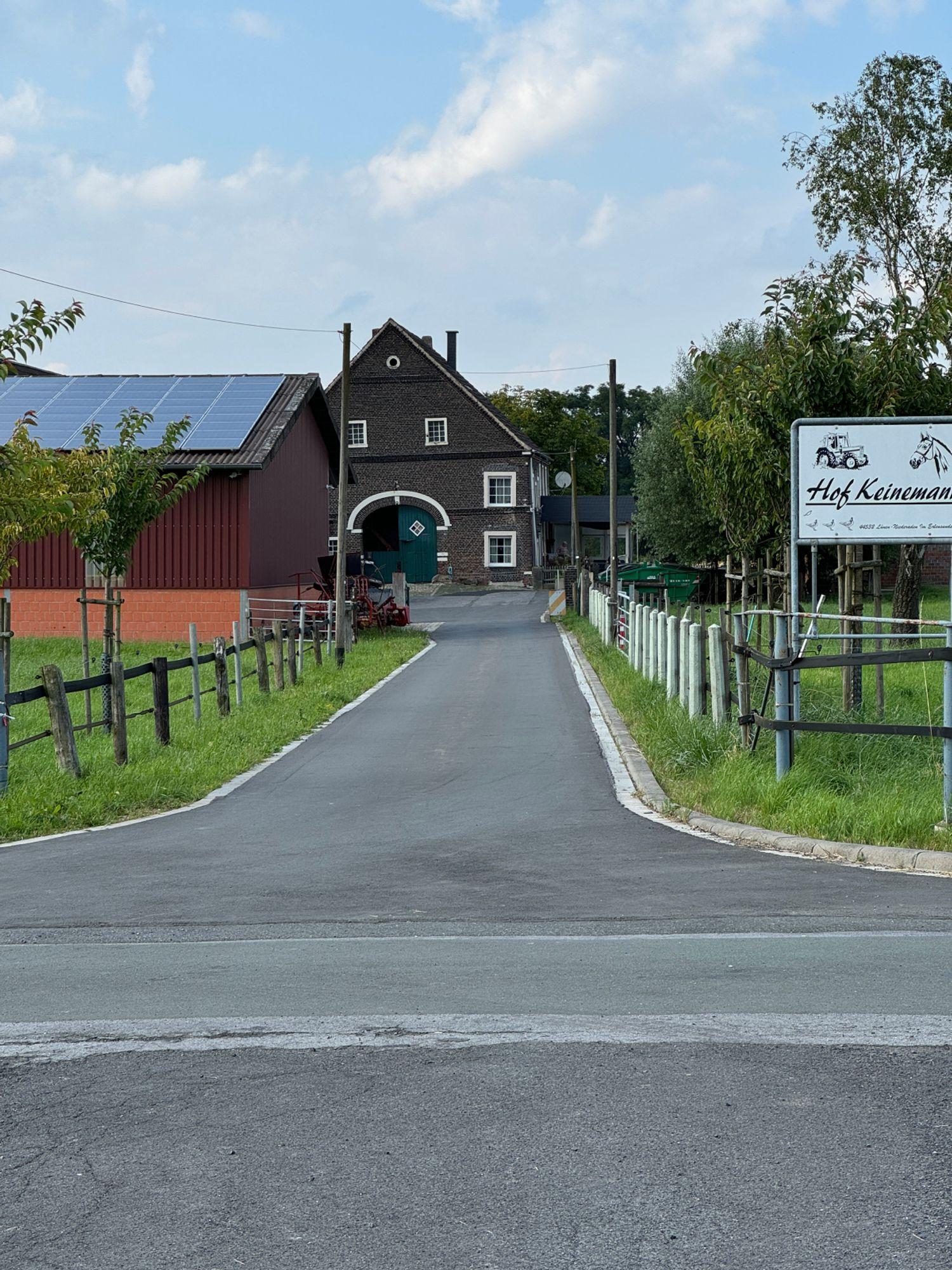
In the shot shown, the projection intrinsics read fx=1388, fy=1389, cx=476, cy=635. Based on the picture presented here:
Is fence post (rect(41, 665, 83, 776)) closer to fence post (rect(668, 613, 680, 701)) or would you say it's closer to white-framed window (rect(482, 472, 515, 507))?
fence post (rect(668, 613, 680, 701))

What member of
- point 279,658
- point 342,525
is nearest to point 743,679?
point 279,658

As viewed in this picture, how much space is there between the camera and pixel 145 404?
3650 centimetres

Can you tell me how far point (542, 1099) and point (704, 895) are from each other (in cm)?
354

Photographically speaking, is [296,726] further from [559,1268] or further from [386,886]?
[559,1268]

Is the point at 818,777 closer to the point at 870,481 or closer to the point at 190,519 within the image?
the point at 870,481

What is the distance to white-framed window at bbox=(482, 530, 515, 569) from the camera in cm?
6631

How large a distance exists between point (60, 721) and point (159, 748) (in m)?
2.37

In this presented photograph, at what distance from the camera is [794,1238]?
3438 millimetres

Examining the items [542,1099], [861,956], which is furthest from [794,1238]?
[861,956]

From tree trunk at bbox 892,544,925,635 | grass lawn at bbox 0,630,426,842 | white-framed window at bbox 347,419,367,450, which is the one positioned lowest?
grass lawn at bbox 0,630,426,842

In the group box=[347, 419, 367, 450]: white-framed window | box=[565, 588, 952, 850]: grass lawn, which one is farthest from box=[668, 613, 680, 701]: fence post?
box=[347, 419, 367, 450]: white-framed window

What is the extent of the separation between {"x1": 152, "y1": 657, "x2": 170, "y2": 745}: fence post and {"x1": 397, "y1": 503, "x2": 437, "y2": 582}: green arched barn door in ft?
167

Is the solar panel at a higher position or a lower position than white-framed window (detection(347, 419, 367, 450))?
lower

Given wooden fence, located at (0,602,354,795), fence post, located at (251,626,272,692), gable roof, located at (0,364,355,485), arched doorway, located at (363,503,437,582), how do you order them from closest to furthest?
wooden fence, located at (0,602,354,795) → fence post, located at (251,626,272,692) → gable roof, located at (0,364,355,485) → arched doorway, located at (363,503,437,582)
